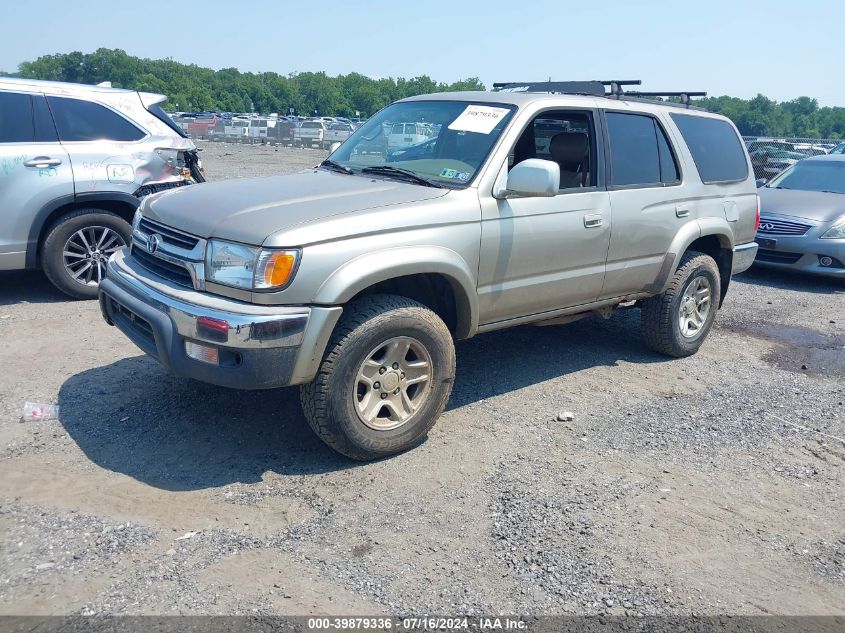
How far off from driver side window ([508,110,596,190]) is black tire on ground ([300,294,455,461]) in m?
1.62

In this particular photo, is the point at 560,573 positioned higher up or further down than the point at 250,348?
further down

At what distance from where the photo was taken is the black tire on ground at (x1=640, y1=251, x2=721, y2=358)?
5.83 m

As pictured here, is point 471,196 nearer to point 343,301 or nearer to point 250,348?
point 343,301

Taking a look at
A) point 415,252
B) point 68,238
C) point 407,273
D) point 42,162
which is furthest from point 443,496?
point 42,162

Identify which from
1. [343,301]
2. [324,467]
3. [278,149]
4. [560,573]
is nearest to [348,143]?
[343,301]

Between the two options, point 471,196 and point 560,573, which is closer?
point 560,573

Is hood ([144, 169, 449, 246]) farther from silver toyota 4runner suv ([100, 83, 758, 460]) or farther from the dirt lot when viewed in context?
the dirt lot

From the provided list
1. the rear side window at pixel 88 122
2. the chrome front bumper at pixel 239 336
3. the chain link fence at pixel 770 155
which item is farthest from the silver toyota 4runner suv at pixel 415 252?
the chain link fence at pixel 770 155

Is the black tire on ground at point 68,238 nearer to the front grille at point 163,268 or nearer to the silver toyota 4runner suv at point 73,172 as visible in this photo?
the silver toyota 4runner suv at point 73,172

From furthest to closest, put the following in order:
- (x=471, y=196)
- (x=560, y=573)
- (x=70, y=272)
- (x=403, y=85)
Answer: (x=403, y=85) → (x=70, y=272) → (x=471, y=196) → (x=560, y=573)

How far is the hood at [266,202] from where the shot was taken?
12.2ft

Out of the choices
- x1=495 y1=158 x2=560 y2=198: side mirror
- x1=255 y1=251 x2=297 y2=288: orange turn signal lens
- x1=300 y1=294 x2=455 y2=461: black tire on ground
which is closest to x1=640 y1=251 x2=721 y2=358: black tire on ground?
x1=495 y1=158 x2=560 y2=198: side mirror

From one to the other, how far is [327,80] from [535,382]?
14988cm

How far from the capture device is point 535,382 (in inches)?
216
